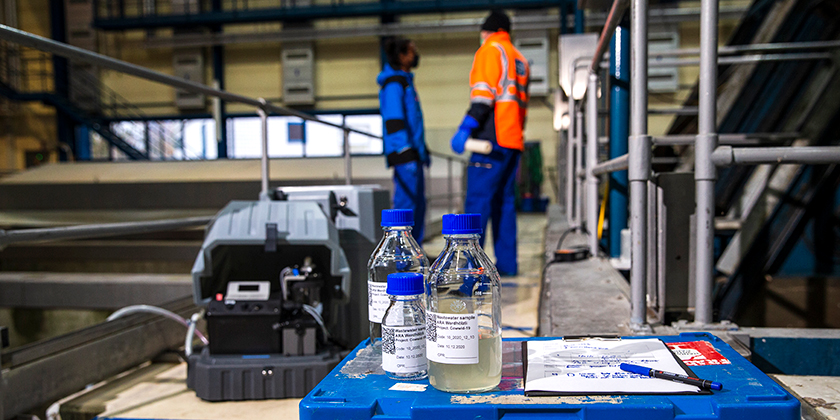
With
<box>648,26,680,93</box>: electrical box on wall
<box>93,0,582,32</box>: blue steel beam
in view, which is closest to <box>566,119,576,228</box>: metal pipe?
<box>93,0,582,32</box>: blue steel beam

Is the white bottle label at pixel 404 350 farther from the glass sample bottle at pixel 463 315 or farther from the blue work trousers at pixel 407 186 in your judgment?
the blue work trousers at pixel 407 186

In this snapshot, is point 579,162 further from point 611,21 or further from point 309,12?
point 309,12

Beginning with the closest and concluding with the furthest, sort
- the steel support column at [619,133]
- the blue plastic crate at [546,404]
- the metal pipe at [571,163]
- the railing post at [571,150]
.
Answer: the blue plastic crate at [546,404]
the steel support column at [619,133]
the railing post at [571,150]
the metal pipe at [571,163]

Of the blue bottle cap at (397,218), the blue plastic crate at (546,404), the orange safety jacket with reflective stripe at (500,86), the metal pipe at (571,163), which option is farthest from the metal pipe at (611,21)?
the metal pipe at (571,163)

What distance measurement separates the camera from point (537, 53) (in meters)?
8.98

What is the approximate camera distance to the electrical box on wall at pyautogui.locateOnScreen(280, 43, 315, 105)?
946 centimetres

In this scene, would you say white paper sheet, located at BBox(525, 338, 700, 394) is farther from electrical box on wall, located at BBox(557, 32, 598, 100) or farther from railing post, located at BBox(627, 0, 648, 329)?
electrical box on wall, located at BBox(557, 32, 598, 100)

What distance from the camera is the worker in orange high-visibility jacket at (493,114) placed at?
2.40 m

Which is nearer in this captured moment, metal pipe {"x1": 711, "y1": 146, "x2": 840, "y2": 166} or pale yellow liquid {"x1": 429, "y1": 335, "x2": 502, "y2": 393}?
pale yellow liquid {"x1": 429, "y1": 335, "x2": 502, "y2": 393}

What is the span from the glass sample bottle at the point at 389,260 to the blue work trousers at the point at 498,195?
4.93 ft

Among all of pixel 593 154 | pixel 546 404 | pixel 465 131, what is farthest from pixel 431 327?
pixel 465 131

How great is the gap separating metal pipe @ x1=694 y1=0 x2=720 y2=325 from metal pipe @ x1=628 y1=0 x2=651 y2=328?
3.6 inches

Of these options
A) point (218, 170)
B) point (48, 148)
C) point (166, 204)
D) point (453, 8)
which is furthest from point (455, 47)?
point (48, 148)

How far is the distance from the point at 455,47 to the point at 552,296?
28.3ft
